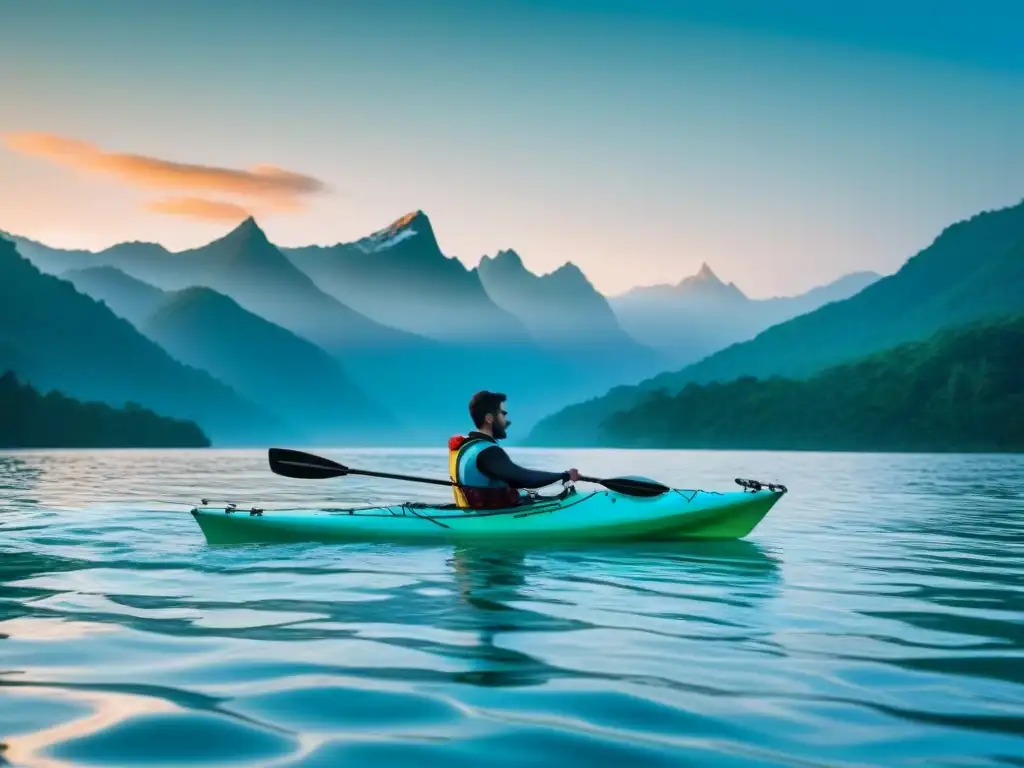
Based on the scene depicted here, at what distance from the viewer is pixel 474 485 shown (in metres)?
15.7

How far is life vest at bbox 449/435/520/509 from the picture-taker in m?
15.5

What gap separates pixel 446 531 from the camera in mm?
15648

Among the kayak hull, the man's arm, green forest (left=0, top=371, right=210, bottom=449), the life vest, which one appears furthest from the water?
green forest (left=0, top=371, right=210, bottom=449)

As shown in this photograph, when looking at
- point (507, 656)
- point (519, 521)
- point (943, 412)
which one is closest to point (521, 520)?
point (519, 521)

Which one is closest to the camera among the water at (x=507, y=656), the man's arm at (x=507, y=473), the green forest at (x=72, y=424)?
the water at (x=507, y=656)

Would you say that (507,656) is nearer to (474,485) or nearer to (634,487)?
(474,485)

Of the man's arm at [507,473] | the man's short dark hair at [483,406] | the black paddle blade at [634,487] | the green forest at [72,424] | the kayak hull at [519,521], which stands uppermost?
the green forest at [72,424]

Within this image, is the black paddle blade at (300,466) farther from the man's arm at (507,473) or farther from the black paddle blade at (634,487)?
the black paddle blade at (634,487)

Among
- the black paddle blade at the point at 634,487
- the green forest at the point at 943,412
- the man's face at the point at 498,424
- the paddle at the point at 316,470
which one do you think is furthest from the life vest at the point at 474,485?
the green forest at the point at 943,412

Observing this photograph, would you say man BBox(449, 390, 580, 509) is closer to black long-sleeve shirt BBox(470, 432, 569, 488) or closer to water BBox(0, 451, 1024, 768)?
black long-sleeve shirt BBox(470, 432, 569, 488)

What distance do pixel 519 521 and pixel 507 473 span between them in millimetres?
1033

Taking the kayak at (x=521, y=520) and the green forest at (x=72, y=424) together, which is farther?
the green forest at (x=72, y=424)

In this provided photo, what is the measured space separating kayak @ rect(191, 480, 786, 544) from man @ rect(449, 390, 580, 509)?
0.84ft

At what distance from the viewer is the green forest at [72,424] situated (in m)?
158
